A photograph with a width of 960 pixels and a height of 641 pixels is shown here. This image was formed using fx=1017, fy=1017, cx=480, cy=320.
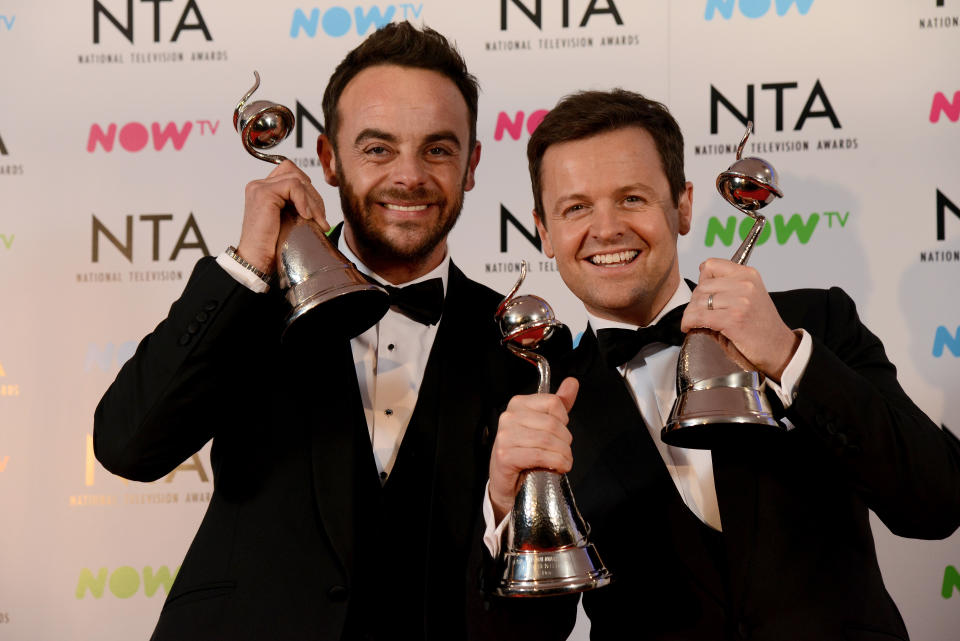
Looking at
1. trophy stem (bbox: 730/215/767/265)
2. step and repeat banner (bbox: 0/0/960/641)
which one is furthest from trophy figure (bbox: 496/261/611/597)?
step and repeat banner (bbox: 0/0/960/641)

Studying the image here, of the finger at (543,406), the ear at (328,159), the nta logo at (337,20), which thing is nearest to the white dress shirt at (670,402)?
the finger at (543,406)

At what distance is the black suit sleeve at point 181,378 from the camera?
70.9 inches

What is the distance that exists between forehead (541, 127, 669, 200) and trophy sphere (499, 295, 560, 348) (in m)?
0.57

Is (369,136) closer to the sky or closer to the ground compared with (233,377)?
closer to the sky

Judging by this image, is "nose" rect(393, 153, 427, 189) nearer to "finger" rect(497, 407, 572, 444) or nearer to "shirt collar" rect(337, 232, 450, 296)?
"shirt collar" rect(337, 232, 450, 296)

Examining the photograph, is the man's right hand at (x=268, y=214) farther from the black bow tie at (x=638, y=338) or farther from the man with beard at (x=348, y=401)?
the black bow tie at (x=638, y=338)

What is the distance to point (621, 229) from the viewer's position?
6.94 ft

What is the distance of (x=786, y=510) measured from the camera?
1.89m

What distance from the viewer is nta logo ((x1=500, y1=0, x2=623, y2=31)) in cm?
301

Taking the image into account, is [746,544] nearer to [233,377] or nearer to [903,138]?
[233,377]

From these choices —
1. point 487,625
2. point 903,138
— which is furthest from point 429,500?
point 903,138

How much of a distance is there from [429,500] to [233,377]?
454 mm

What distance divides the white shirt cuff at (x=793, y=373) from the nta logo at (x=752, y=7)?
1.61m

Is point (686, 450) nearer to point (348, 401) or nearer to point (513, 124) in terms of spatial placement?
point (348, 401)
